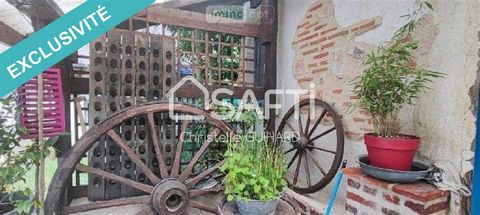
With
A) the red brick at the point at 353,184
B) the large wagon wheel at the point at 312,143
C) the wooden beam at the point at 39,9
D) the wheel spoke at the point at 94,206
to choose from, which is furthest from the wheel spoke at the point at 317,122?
the wooden beam at the point at 39,9

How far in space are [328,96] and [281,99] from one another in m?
0.86

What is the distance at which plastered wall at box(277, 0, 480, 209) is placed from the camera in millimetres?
1474

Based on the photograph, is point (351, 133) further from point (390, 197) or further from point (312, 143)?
point (390, 197)

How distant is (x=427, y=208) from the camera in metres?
1.43

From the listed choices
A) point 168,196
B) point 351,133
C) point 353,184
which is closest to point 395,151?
point 353,184

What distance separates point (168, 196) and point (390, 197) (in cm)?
155

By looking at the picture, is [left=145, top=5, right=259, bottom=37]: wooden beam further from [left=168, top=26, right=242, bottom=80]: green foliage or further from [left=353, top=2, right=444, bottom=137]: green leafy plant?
[left=353, top=2, right=444, bottom=137]: green leafy plant

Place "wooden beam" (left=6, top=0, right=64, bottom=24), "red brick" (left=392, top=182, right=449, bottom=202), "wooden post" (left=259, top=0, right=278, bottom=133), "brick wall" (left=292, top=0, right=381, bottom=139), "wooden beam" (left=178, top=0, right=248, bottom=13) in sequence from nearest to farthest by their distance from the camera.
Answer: "red brick" (left=392, top=182, right=449, bottom=202), "wooden beam" (left=6, top=0, right=64, bottom=24), "brick wall" (left=292, top=0, right=381, bottom=139), "wooden post" (left=259, top=0, right=278, bottom=133), "wooden beam" (left=178, top=0, right=248, bottom=13)

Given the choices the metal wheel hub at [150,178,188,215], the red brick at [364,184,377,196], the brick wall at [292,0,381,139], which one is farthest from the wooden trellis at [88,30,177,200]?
the red brick at [364,184,377,196]

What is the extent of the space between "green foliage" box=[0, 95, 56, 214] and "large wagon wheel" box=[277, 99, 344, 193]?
222 centimetres

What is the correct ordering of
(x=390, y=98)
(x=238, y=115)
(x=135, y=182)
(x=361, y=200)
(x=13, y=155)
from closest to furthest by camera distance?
(x=390, y=98), (x=361, y=200), (x=13, y=155), (x=135, y=182), (x=238, y=115)

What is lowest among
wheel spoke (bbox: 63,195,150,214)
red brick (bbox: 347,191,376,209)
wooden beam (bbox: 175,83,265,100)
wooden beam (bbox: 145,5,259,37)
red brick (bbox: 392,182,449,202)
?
wheel spoke (bbox: 63,195,150,214)

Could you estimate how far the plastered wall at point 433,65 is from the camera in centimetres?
147

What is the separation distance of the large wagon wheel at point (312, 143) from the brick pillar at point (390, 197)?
0.51m
